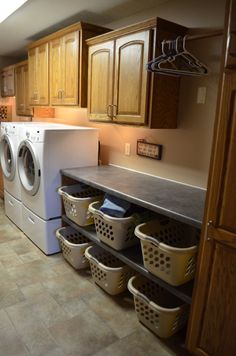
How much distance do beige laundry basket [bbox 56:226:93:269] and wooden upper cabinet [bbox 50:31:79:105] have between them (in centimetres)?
129

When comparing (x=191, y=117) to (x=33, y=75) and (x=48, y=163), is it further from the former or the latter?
(x=33, y=75)

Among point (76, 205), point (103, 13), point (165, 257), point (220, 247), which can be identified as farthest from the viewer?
point (103, 13)

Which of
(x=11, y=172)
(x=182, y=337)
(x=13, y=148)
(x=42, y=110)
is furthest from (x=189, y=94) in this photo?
(x=42, y=110)

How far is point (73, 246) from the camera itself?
96.3 inches

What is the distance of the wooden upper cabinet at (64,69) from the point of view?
9.11ft

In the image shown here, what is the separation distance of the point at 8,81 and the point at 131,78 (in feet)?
10.9

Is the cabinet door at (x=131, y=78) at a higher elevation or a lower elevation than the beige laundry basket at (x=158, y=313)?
higher

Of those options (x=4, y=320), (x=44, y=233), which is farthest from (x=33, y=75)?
(x=4, y=320)

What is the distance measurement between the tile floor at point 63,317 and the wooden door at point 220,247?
399mm

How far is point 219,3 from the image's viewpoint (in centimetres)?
193

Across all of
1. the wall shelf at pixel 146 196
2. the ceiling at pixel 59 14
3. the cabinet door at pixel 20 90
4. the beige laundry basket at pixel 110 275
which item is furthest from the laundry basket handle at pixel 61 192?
the cabinet door at pixel 20 90

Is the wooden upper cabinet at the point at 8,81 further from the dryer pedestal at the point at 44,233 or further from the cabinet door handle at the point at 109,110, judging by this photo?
the cabinet door handle at the point at 109,110

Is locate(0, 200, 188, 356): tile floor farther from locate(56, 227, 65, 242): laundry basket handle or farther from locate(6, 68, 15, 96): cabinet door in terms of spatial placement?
locate(6, 68, 15, 96): cabinet door

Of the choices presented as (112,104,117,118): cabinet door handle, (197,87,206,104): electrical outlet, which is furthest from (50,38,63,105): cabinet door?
(197,87,206,104): electrical outlet
